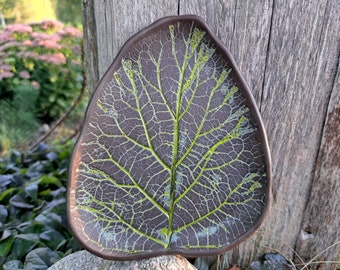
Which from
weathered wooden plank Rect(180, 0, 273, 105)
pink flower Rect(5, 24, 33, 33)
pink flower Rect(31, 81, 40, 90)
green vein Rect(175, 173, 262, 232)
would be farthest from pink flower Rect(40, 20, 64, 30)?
green vein Rect(175, 173, 262, 232)

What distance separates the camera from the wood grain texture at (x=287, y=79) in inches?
42.2

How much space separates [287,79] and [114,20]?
0.57m

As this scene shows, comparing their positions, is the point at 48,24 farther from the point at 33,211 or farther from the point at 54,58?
the point at 33,211

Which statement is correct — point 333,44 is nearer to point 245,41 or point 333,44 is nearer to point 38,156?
point 245,41

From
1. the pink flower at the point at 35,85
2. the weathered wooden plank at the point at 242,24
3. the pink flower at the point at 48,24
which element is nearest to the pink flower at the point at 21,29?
the pink flower at the point at 48,24

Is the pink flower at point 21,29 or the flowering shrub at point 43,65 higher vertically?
the pink flower at point 21,29

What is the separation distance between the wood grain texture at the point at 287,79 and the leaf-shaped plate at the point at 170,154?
0.43 ft

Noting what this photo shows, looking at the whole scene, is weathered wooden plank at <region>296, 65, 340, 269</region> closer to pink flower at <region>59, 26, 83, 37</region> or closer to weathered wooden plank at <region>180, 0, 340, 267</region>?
weathered wooden plank at <region>180, 0, 340, 267</region>

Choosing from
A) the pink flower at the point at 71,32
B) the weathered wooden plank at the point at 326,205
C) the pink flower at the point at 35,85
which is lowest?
the weathered wooden plank at the point at 326,205

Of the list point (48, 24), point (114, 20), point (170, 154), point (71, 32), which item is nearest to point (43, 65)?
point (48, 24)

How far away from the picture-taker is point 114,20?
1126mm

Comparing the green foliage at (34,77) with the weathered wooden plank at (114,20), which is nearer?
the weathered wooden plank at (114,20)

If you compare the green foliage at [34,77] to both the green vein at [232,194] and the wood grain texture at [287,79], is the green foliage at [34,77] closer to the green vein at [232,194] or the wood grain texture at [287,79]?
the wood grain texture at [287,79]

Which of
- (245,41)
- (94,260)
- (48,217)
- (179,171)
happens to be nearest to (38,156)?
(48,217)
